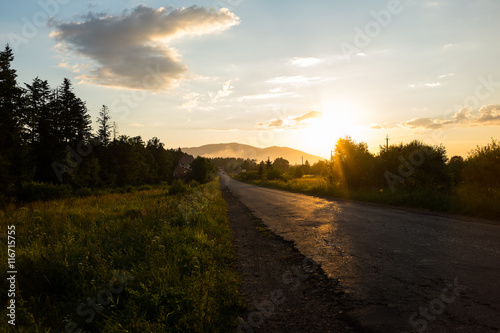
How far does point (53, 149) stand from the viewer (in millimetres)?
39000

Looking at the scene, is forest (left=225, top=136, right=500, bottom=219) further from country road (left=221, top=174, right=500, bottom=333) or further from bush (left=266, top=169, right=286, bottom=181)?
bush (left=266, top=169, right=286, bottom=181)

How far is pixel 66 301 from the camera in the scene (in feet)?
15.0

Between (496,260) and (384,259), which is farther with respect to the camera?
(384,259)

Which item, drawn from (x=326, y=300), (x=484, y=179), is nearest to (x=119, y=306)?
(x=326, y=300)

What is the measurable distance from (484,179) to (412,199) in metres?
9.51

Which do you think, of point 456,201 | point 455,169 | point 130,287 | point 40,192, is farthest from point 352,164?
point 40,192

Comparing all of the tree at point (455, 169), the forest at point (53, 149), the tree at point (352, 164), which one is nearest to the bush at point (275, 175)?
the forest at point (53, 149)

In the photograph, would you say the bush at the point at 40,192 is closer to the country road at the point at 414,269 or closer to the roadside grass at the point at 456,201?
the country road at the point at 414,269

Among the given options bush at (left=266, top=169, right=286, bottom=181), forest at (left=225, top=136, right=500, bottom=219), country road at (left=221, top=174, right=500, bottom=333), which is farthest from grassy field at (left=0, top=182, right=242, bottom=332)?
bush at (left=266, top=169, right=286, bottom=181)

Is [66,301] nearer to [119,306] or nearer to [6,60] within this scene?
[119,306]

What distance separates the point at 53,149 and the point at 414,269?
4613 centimetres

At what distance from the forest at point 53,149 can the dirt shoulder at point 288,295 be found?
28.1 meters

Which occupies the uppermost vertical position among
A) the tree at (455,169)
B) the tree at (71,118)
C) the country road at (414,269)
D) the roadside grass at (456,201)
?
the tree at (71,118)

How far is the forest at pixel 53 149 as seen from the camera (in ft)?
87.3
